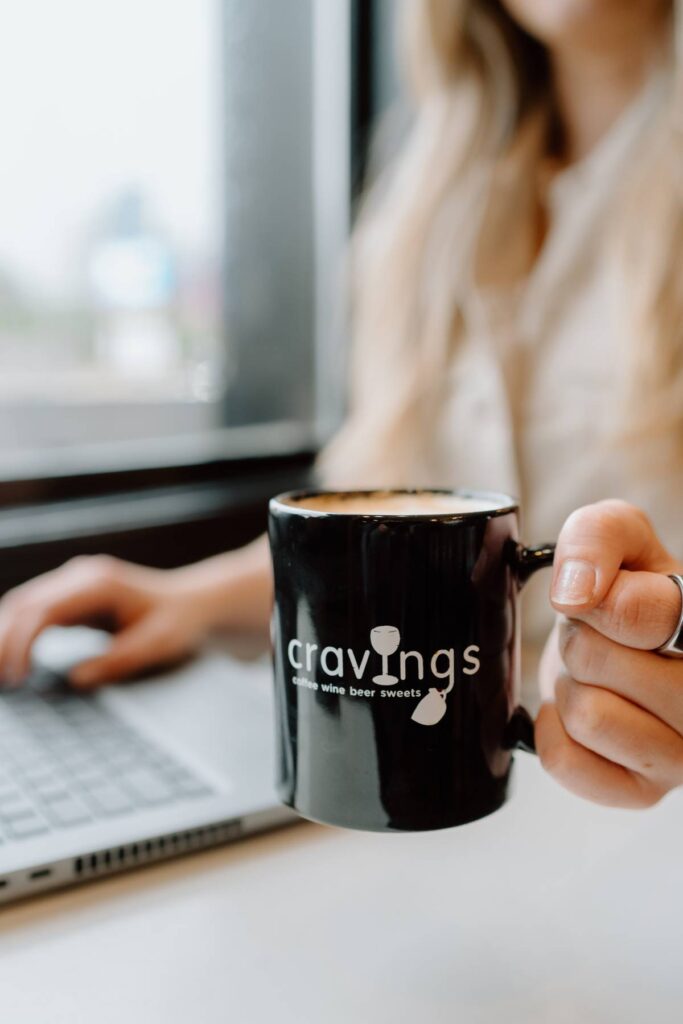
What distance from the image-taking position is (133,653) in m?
0.70

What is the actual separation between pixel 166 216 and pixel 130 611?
23.4 inches

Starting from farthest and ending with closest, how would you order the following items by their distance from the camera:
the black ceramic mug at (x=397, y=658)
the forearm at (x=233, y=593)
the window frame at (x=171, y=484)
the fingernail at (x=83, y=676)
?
1. the window frame at (x=171, y=484)
2. the forearm at (x=233, y=593)
3. the fingernail at (x=83, y=676)
4. the black ceramic mug at (x=397, y=658)

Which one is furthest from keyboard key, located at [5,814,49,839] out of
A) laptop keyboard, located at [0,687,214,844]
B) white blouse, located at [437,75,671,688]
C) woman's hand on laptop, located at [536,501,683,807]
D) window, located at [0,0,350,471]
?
window, located at [0,0,350,471]

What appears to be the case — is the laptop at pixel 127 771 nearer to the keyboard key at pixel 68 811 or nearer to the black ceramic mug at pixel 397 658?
the keyboard key at pixel 68 811

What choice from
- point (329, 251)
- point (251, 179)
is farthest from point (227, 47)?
point (329, 251)

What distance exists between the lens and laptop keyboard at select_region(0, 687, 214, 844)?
47 cm

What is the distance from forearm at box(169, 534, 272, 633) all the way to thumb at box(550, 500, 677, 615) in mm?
452

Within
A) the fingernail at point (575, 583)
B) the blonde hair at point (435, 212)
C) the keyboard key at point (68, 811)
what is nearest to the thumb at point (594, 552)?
the fingernail at point (575, 583)

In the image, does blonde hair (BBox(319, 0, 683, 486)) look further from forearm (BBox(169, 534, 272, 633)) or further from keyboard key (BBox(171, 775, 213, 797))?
keyboard key (BBox(171, 775, 213, 797))

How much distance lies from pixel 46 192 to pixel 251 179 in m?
0.31

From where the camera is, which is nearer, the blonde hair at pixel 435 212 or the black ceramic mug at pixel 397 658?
the black ceramic mug at pixel 397 658

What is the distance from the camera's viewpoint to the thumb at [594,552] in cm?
36

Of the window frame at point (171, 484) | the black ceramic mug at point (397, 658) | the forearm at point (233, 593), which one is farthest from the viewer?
the window frame at point (171, 484)

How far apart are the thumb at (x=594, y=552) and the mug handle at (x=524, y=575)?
1 centimetres
